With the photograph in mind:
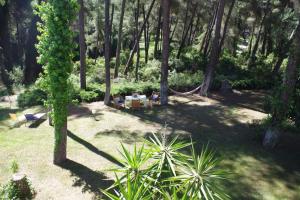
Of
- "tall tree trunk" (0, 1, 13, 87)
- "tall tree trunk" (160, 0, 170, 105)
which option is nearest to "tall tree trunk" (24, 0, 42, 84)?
"tall tree trunk" (0, 1, 13, 87)

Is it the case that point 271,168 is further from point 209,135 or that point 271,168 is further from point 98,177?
point 98,177

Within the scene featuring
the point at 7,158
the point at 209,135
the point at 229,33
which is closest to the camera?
the point at 7,158

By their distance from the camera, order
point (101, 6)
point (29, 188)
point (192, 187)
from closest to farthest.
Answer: point (192, 187) < point (29, 188) < point (101, 6)

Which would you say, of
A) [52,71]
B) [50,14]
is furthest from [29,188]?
[50,14]

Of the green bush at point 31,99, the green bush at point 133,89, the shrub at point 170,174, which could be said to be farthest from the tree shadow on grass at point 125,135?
the green bush at point 31,99

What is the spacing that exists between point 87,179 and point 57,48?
4470 mm

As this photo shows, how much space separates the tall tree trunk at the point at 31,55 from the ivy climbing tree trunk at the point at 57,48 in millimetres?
15049

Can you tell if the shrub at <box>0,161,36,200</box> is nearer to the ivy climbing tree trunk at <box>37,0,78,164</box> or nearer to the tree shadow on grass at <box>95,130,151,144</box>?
the ivy climbing tree trunk at <box>37,0,78,164</box>

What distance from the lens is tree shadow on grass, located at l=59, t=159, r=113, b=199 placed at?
31.6 ft

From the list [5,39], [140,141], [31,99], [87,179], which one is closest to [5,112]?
[31,99]

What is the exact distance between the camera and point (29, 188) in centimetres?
921

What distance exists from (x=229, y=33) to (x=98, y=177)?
26.6m

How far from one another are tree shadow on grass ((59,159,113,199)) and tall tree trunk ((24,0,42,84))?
1586 centimetres

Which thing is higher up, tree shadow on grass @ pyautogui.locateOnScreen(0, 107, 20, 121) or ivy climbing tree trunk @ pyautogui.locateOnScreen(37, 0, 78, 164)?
ivy climbing tree trunk @ pyautogui.locateOnScreen(37, 0, 78, 164)
